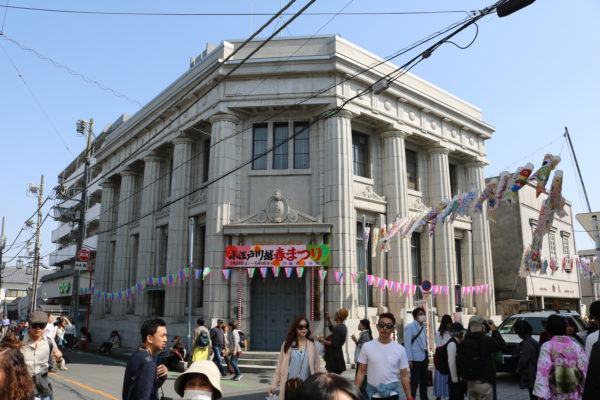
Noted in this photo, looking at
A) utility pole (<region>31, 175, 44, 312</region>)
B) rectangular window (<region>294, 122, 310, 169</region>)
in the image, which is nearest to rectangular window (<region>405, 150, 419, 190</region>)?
rectangular window (<region>294, 122, 310, 169</region>)

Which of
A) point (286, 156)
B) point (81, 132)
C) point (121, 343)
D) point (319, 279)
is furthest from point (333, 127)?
point (81, 132)

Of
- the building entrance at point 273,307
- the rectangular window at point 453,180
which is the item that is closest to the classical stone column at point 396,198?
the building entrance at point 273,307

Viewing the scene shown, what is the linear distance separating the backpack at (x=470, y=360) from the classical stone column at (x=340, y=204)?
10.7 meters

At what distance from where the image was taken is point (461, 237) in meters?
24.4

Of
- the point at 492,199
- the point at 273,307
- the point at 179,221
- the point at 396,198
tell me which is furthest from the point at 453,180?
the point at 179,221

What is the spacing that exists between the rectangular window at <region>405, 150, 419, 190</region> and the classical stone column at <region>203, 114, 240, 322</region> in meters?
8.65

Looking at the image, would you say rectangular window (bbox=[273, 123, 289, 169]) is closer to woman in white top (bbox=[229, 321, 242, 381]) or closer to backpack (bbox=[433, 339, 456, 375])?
woman in white top (bbox=[229, 321, 242, 381])

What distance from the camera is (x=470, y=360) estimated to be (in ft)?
20.8

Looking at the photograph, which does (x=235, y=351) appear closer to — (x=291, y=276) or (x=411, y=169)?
(x=291, y=276)

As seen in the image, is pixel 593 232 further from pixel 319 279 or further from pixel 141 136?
pixel 141 136

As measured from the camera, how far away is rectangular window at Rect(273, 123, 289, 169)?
19.4 meters

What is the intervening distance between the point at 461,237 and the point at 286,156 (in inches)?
434

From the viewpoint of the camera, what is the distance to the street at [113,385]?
10.8 metres

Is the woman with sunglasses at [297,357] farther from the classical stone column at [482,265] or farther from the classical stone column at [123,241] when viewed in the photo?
the classical stone column at [123,241]
